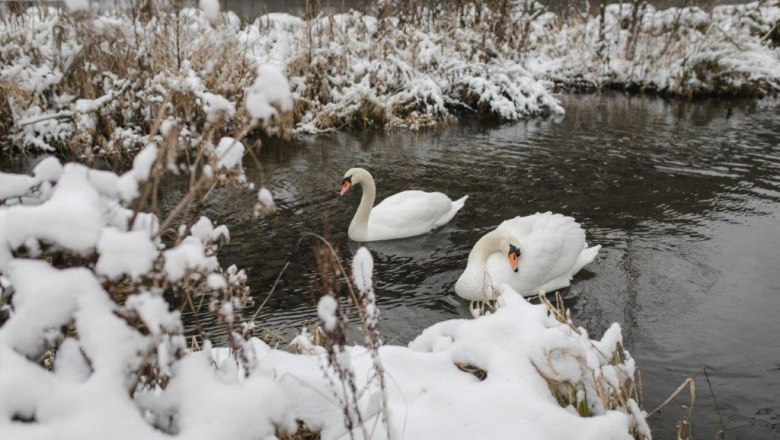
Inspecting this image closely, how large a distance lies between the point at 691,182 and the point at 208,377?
7585mm

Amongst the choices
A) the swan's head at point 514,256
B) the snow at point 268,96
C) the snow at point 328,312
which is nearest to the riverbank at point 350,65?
the swan's head at point 514,256

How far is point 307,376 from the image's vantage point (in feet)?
8.84

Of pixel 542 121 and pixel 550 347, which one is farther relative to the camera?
pixel 542 121

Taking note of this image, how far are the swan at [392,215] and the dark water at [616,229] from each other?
139 mm

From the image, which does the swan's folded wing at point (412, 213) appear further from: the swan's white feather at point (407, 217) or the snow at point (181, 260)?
the snow at point (181, 260)

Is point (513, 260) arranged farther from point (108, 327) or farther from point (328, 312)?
point (108, 327)

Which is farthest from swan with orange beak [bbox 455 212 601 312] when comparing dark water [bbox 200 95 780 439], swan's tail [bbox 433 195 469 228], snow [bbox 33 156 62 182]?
snow [bbox 33 156 62 182]

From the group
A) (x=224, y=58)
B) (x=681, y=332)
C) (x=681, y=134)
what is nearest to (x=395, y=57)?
(x=224, y=58)

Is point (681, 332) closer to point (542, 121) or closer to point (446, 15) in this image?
point (542, 121)

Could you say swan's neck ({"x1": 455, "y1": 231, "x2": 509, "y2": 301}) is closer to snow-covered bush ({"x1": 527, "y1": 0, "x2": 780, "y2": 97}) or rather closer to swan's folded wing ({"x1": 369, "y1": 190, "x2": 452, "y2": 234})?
swan's folded wing ({"x1": 369, "y1": 190, "x2": 452, "y2": 234})

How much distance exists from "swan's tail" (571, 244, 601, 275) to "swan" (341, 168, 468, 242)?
159 cm

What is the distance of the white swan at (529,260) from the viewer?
516 cm

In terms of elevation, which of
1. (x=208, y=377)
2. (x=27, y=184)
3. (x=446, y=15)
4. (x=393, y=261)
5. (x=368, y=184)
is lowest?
(x=393, y=261)

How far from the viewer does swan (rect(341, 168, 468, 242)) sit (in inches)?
256
